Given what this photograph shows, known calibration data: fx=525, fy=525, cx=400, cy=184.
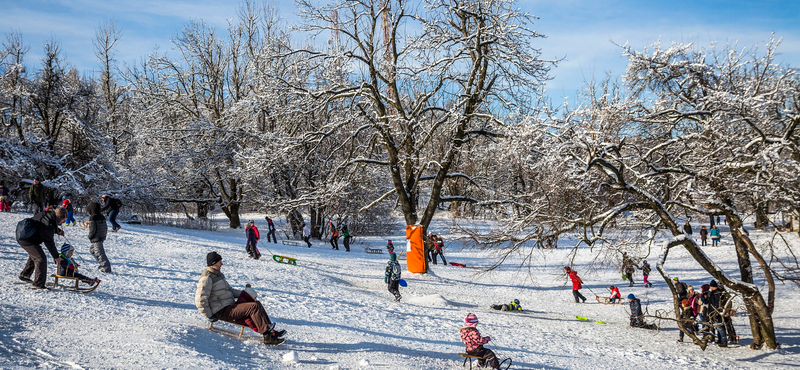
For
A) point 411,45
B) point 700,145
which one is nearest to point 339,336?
point 700,145

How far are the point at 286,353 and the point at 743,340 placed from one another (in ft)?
39.7

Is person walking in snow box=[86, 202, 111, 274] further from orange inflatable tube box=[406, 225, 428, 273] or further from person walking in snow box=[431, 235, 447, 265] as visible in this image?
person walking in snow box=[431, 235, 447, 265]

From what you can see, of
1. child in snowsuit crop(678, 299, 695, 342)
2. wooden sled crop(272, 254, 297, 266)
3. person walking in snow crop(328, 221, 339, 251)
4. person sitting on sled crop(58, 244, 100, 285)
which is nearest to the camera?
person sitting on sled crop(58, 244, 100, 285)

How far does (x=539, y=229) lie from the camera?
12.8 m

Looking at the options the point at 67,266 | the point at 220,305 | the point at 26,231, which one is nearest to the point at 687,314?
the point at 220,305

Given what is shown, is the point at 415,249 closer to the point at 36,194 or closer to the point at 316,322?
the point at 316,322

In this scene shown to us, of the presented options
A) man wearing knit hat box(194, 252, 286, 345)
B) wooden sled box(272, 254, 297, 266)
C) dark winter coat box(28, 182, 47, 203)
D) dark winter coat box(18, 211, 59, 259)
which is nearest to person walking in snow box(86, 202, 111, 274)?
dark winter coat box(18, 211, 59, 259)

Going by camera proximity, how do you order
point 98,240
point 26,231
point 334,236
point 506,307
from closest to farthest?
point 26,231, point 98,240, point 506,307, point 334,236

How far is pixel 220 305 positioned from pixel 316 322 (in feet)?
8.58

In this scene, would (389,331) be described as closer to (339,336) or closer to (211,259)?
(339,336)

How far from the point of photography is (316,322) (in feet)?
31.6

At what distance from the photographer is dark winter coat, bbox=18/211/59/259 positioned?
8852 millimetres

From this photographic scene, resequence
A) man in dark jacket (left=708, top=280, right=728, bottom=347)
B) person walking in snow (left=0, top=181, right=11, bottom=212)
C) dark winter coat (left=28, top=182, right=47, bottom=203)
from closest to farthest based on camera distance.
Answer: man in dark jacket (left=708, top=280, right=728, bottom=347)
dark winter coat (left=28, top=182, right=47, bottom=203)
person walking in snow (left=0, top=181, right=11, bottom=212)

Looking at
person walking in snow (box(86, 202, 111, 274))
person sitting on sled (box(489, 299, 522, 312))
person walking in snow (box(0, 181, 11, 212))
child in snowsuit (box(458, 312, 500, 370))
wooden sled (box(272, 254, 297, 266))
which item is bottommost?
person sitting on sled (box(489, 299, 522, 312))
